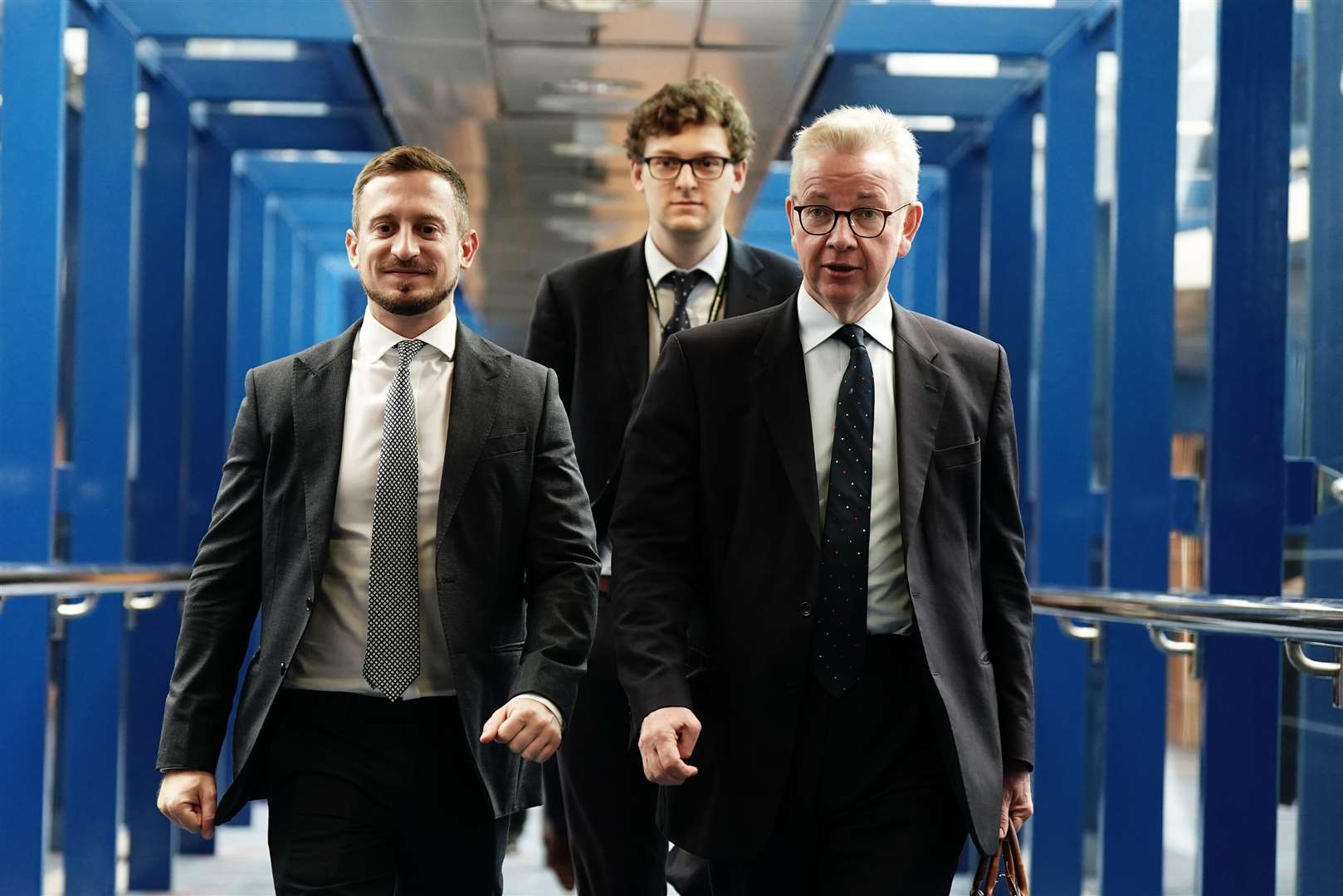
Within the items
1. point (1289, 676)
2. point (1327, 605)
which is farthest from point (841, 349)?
point (1289, 676)

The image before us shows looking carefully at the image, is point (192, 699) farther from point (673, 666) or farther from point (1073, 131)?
point (1073, 131)

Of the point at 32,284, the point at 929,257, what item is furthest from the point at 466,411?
the point at 929,257

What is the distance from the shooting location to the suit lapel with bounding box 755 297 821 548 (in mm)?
2523

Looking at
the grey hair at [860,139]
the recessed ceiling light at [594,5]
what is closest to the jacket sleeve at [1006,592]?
the grey hair at [860,139]

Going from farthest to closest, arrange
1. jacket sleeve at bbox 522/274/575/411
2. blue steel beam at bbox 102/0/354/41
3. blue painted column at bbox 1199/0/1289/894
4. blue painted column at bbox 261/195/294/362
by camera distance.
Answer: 1. blue painted column at bbox 261/195/294/362
2. blue steel beam at bbox 102/0/354/41
3. blue painted column at bbox 1199/0/1289/894
4. jacket sleeve at bbox 522/274/575/411

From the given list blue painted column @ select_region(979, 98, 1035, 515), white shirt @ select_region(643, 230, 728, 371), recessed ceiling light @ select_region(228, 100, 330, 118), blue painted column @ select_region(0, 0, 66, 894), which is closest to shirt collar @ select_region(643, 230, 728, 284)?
white shirt @ select_region(643, 230, 728, 371)

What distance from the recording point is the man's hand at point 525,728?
2518 mm

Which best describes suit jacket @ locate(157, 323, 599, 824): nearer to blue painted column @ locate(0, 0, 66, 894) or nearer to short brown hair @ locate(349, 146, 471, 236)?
short brown hair @ locate(349, 146, 471, 236)

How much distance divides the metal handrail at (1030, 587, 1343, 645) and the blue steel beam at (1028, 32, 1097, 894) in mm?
1815

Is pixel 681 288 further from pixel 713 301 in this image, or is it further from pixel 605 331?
pixel 605 331

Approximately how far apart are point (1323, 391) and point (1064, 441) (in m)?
2.20

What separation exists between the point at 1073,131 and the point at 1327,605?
392 cm

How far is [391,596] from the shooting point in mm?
2660

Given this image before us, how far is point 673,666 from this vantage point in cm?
249
